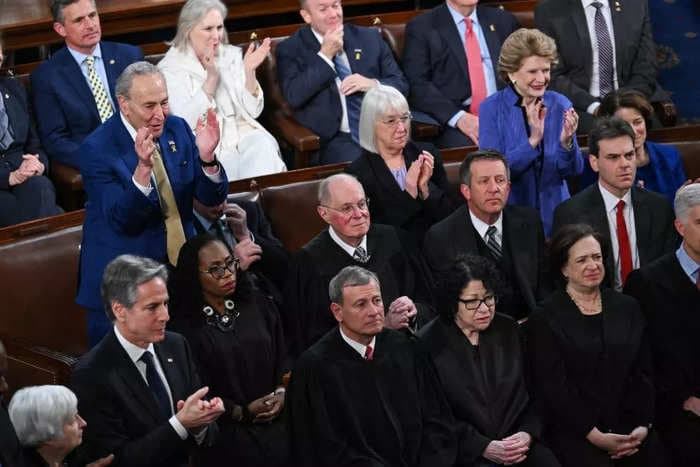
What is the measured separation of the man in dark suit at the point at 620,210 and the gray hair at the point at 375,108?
0.62 meters

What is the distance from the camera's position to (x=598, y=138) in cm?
455

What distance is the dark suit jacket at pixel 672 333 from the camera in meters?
4.22

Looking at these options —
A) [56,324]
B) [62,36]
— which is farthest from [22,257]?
[62,36]

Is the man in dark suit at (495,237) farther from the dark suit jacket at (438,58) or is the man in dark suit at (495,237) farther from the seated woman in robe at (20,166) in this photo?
the seated woman in robe at (20,166)

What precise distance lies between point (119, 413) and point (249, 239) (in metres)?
0.90

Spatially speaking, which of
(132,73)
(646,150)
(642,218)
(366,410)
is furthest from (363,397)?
(646,150)

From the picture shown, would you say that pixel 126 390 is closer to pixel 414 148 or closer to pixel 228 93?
pixel 414 148

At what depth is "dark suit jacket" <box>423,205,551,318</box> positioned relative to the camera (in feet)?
14.4

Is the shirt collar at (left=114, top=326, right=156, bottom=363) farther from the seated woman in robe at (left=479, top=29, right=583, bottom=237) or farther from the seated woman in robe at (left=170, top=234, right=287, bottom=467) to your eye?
the seated woman in robe at (left=479, top=29, right=583, bottom=237)

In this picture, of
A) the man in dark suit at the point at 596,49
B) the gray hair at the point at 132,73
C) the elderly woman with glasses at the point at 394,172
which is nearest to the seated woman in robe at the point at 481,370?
the elderly woman with glasses at the point at 394,172

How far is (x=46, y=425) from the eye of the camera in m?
3.43

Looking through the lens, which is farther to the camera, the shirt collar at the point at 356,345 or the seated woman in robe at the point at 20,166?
the seated woman in robe at the point at 20,166

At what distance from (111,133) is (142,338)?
2.31 feet

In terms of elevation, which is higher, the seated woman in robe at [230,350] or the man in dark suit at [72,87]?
the man in dark suit at [72,87]
